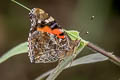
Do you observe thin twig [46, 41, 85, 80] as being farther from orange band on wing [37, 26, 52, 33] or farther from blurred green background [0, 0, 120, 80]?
blurred green background [0, 0, 120, 80]

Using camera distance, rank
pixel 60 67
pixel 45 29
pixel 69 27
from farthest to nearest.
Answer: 1. pixel 69 27
2. pixel 45 29
3. pixel 60 67

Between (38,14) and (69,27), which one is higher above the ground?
(38,14)

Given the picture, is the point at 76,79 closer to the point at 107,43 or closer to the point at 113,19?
the point at 107,43

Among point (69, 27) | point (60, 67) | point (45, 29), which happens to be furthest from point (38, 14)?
point (69, 27)

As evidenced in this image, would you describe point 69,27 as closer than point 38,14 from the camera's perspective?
No

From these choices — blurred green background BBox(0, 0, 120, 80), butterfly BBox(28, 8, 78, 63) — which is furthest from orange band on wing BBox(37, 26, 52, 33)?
blurred green background BBox(0, 0, 120, 80)

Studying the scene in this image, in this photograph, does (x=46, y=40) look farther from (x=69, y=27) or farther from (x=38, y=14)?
(x=69, y=27)
